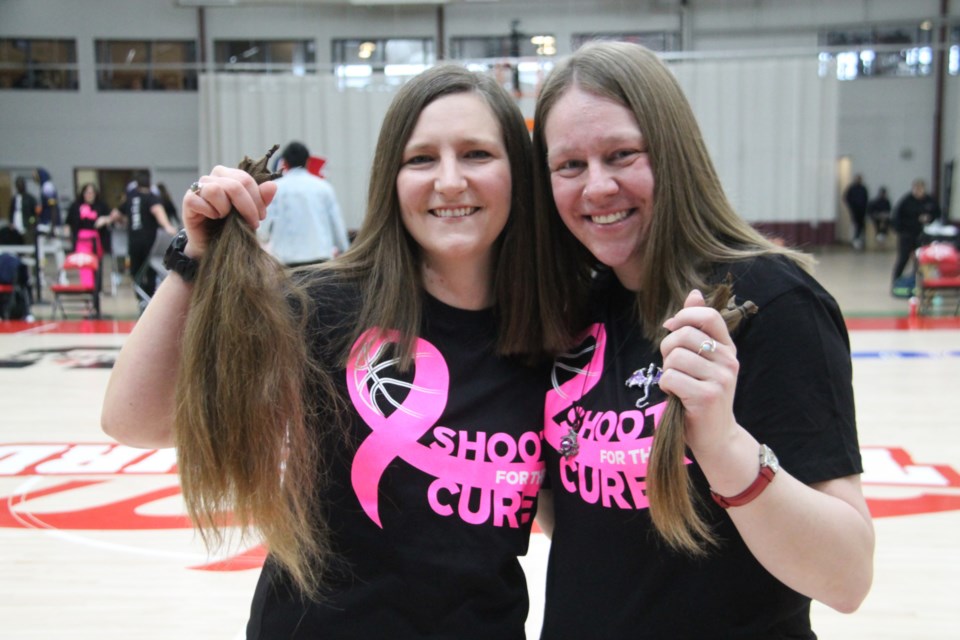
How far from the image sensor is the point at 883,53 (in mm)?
19375

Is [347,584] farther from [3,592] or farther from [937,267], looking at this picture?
[937,267]

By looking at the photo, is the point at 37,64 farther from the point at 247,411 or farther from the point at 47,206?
the point at 247,411

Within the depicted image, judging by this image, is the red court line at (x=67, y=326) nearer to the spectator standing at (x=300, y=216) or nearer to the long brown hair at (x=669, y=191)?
the spectator standing at (x=300, y=216)

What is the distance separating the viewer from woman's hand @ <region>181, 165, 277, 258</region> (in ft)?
4.71

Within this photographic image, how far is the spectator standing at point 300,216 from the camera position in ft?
22.7

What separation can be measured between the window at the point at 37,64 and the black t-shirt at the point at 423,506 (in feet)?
68.2

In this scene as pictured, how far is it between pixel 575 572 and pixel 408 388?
1.52 ft

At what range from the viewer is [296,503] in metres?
1.48

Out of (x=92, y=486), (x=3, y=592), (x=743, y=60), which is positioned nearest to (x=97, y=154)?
(x=743, y=60)

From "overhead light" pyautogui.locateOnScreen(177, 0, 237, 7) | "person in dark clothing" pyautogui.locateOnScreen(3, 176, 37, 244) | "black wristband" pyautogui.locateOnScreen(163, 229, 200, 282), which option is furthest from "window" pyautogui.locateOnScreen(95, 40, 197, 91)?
"black wristband" pyautogui.locateOnScreen(163, 229, 200, 282)

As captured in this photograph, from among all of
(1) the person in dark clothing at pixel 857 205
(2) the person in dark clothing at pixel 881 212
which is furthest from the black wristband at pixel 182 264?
(2) the person in dark clothing at pixel 881 212

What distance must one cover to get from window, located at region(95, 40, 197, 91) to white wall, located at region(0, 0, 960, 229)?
184 millimetres

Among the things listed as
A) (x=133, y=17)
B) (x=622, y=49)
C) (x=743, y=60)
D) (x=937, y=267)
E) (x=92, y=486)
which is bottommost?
(x=92, y=486)

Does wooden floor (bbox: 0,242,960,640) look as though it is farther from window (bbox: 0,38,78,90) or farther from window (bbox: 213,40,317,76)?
window (bbox: 0,38,78,90)
